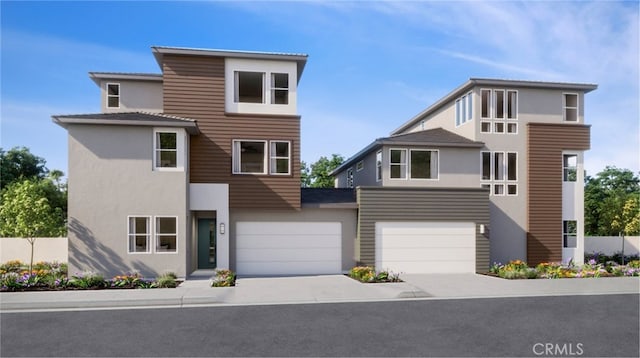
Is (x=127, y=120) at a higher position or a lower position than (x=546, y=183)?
higher

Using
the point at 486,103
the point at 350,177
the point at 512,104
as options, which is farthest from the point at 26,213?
the point at 512,104

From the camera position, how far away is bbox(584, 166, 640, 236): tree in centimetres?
2636

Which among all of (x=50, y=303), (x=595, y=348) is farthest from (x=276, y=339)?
(x=50, y=303)

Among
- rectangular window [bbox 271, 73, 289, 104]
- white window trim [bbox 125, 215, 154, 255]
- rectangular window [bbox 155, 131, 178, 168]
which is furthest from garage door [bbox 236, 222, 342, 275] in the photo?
rectangular window [bbox 271, 73, 289, 104]

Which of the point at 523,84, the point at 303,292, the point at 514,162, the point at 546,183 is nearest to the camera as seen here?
the point at 303,292

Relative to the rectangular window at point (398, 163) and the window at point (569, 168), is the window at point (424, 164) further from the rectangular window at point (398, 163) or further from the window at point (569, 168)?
the window at point (569, 168)

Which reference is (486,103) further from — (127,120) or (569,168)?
(127,120)

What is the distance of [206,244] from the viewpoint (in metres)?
19.0

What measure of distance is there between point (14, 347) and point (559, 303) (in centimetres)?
1320

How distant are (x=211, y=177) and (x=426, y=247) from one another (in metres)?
9.91

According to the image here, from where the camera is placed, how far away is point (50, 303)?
38.5 ft

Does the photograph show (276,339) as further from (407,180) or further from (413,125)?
(413,125)

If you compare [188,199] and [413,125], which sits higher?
[413,125]

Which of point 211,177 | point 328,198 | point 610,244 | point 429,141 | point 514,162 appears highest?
point 429,141
